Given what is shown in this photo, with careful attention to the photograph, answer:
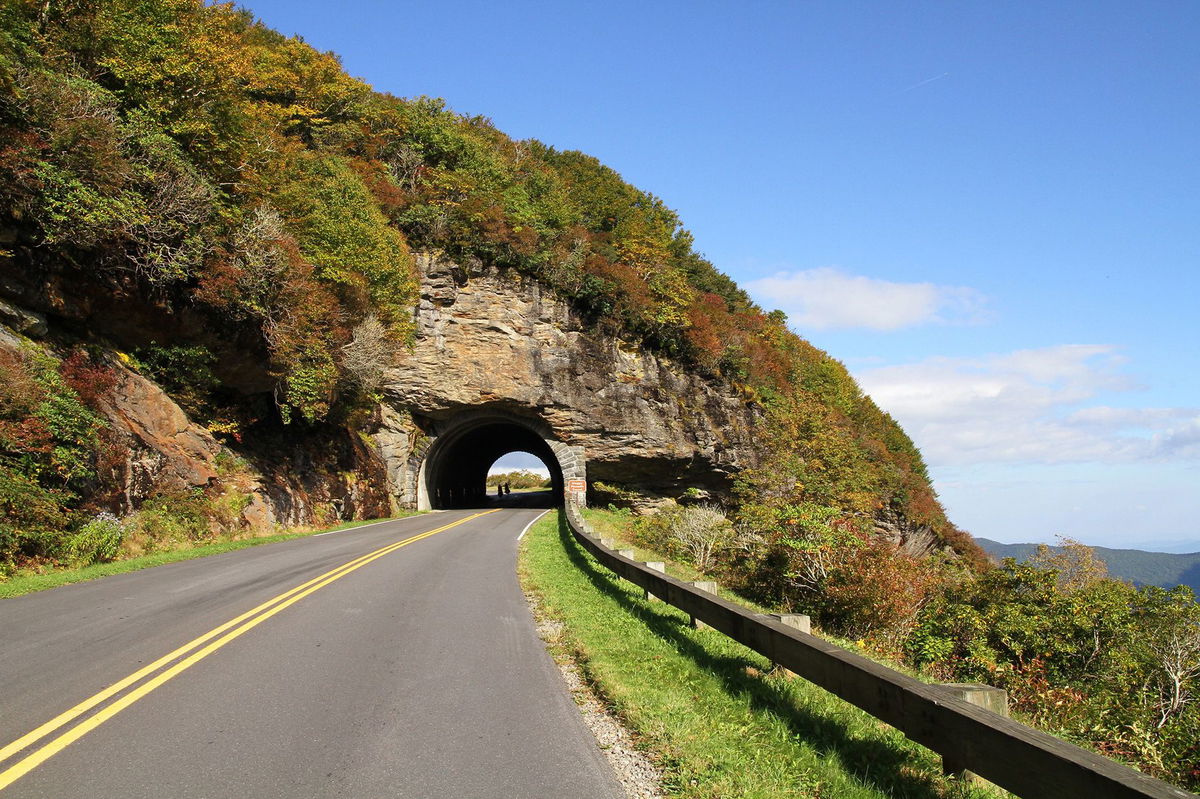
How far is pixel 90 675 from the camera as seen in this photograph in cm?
559

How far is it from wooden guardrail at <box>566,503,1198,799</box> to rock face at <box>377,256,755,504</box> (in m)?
28.0

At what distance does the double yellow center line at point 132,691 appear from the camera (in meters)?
4.02

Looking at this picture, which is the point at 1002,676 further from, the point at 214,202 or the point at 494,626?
the point at 214,202

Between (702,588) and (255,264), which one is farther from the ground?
(255,264)

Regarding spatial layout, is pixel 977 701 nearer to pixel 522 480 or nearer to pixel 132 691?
pixel 132 691

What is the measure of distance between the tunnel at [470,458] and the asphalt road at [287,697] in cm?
2573

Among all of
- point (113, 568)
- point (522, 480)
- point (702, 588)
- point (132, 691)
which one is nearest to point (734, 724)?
point (702, 588)

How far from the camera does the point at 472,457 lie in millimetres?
48500

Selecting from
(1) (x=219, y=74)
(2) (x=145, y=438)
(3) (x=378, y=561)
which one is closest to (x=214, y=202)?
(1) (x=219, y=74)

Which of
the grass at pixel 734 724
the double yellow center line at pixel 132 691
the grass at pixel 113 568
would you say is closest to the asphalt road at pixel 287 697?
the double yellow center line at pixel 132 691

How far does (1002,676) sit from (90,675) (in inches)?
438

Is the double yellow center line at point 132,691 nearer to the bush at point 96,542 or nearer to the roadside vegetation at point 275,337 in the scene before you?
the bush at point 96,542

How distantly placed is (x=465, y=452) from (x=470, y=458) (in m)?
3.24

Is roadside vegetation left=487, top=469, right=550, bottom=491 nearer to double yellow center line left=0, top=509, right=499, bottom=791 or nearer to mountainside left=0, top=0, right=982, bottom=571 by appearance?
Answer: mountainside left=0, top=0, right=982, bottom=571
